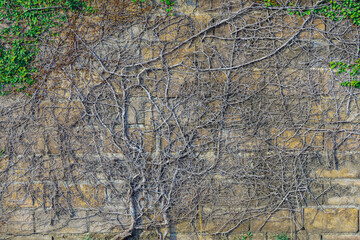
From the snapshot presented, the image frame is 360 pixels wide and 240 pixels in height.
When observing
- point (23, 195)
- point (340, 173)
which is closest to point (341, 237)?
point (340, 173)

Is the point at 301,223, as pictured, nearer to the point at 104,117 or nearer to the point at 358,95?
the point at 358,95

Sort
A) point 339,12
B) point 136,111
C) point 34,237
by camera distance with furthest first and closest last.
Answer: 1. point 34,237
2. point 136,111
3. point 339,12

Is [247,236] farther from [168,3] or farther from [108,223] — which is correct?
[168,3]

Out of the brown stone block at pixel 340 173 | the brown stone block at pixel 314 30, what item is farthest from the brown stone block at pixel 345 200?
the brown stone block at pixel 314 30

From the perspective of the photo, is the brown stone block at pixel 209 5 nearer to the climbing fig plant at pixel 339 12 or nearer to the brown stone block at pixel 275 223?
the climbing fig plant at pixel 339 12

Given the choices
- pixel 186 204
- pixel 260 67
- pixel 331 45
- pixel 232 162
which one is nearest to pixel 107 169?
pixel 186 204

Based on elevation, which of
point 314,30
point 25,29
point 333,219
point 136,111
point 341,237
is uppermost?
point 25,29

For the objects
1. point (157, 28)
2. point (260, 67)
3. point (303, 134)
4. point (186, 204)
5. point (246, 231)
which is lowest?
point (246, 231)
